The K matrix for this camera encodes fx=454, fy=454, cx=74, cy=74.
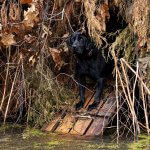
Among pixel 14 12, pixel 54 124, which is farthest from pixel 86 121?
pixel 14 12

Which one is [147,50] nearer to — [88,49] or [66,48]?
[88,49]

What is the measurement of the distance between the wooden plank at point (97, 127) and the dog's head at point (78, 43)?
0.87 m

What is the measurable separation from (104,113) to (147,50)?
91cm

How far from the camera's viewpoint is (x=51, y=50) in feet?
19.1

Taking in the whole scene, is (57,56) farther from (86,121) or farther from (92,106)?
(86,121)

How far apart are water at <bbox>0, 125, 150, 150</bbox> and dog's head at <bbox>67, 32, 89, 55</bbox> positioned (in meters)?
1.07

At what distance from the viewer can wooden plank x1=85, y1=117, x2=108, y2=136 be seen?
5254 millimetres

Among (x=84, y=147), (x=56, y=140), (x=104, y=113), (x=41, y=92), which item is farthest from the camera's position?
(x=41, y=92)

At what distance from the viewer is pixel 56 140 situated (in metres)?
5.02

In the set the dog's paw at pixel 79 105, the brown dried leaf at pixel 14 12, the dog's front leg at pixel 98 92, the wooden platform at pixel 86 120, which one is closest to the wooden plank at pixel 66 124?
the wooden platform at pixel 86 120

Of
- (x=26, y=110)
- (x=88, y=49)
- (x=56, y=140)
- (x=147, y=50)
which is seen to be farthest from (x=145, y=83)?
(x=26, y=110)

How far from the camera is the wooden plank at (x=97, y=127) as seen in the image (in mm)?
5254

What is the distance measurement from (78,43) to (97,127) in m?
1.05

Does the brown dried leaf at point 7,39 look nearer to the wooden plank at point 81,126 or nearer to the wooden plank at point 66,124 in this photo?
the wooden plank at point 66,124
